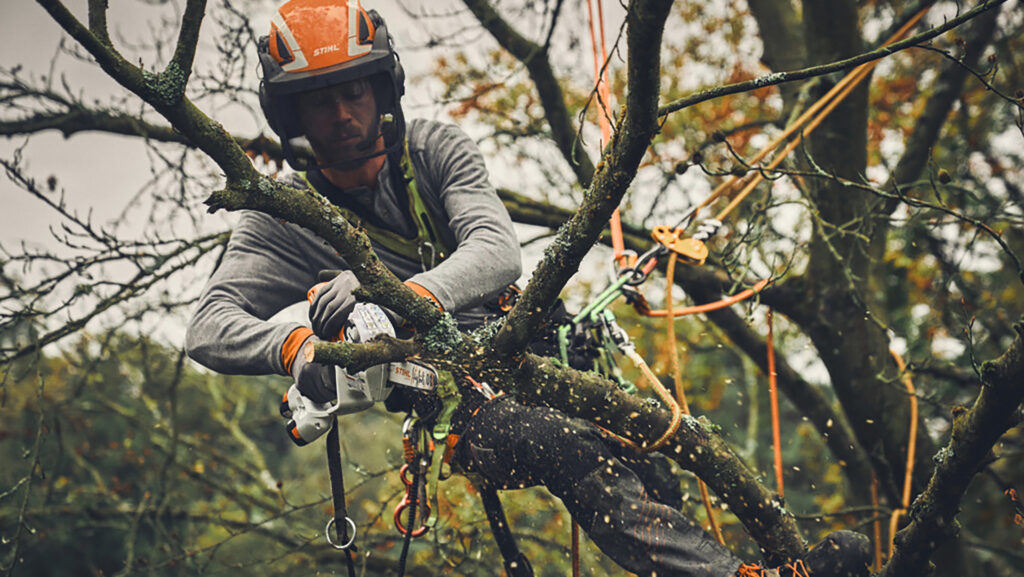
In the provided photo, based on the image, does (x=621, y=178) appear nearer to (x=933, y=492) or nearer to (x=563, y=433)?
(x=563, y=433)

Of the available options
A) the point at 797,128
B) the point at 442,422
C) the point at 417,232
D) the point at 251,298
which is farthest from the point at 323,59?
the point at 797,128

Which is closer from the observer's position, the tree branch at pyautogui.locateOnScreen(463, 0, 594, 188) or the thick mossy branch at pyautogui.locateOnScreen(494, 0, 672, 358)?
the thick mossy branch at pyautogui.locateOnScreen(494, 0, 672, 358)

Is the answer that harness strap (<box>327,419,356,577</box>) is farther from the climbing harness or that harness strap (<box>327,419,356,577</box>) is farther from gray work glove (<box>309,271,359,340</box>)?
the climbing harness

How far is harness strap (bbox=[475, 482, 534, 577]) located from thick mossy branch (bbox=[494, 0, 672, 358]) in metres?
1.00

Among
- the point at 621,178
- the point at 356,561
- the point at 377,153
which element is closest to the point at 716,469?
the point at 621,178

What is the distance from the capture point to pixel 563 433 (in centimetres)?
210

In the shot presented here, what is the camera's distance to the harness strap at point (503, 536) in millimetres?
2521

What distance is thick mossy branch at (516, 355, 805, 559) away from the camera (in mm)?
1824

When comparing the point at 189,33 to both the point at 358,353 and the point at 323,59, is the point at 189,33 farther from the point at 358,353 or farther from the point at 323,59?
the point at 323,59

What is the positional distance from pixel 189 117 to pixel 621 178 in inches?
32.5

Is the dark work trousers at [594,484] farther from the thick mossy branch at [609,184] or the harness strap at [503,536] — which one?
the thick mossy branch at [609,184]

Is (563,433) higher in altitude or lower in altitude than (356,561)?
higher

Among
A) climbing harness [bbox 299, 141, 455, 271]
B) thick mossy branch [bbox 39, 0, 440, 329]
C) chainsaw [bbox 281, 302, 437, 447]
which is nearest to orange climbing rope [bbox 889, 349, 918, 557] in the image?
climbing harness [bbox 299, 141, 455, 271]

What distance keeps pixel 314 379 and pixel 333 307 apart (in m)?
0.25
